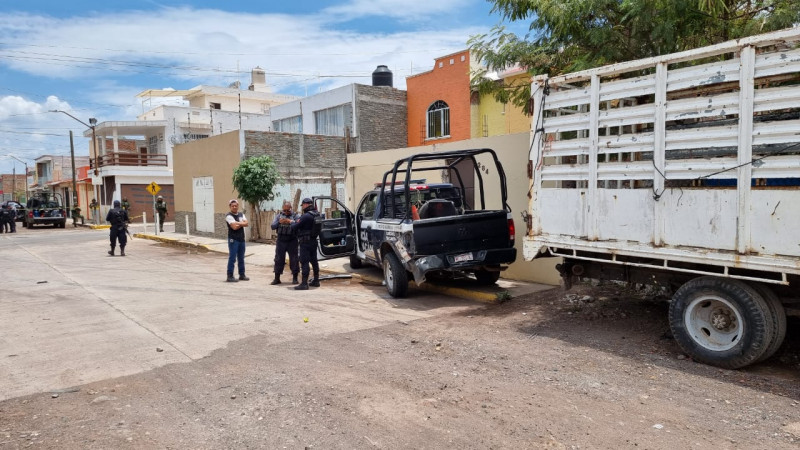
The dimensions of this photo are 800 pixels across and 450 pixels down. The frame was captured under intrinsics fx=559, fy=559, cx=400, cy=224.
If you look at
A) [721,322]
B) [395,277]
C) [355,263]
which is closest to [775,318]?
[721,322]

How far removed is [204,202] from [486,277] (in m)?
17.1

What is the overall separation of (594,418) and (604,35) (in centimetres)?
603

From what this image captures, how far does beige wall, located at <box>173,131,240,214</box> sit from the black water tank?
11.8 meters

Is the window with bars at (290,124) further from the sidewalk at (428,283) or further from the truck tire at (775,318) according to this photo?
the truck tire at (775,318)

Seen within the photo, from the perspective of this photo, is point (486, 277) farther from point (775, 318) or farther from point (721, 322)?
point (775, 318)

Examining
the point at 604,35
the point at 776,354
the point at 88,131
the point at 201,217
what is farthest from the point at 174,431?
the point at 88,131

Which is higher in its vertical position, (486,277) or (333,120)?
(333,120)

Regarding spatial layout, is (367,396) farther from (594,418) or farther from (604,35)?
(604,35)

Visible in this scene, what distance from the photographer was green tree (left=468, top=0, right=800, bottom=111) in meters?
7.39

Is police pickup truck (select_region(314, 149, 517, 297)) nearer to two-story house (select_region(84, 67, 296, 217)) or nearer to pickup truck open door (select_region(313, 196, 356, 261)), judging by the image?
pickup truck open door (select_region(313, 196, 356, 261))

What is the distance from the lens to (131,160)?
3903 cm

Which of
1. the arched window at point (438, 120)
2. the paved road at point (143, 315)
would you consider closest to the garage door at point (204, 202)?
the paved road at point (143, 315)

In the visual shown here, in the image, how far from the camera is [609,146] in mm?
6148

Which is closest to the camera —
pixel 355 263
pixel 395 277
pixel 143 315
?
pixel 143 315
